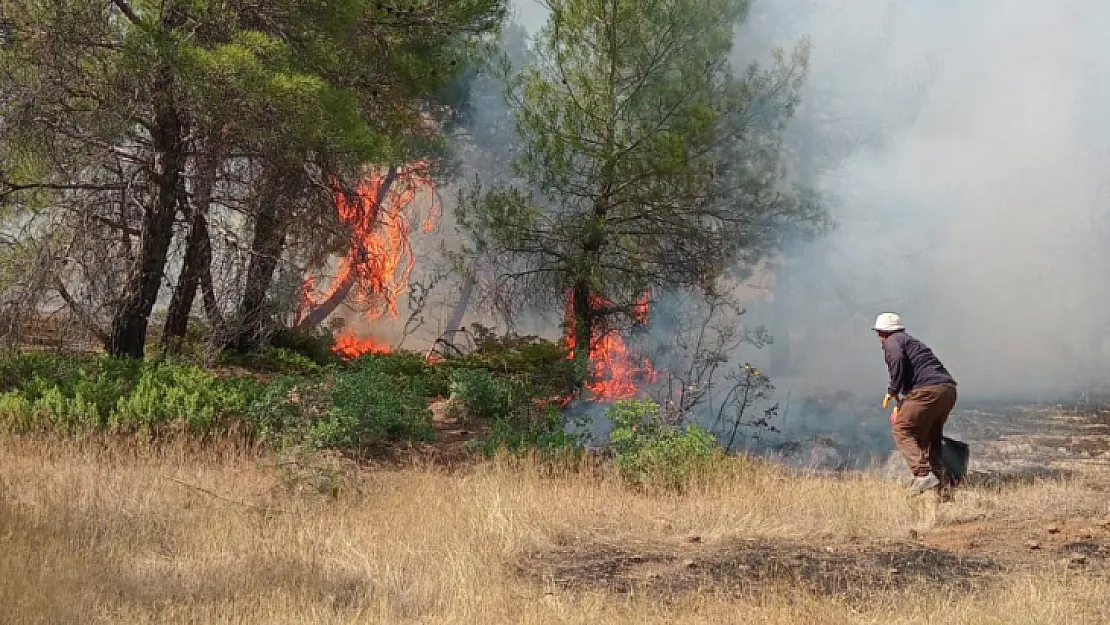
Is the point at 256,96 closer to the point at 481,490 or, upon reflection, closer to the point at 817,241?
the point at 481,490

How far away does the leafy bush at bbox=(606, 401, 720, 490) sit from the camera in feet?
27.6

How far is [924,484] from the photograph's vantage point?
8164 mm

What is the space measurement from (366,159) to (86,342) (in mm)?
4590

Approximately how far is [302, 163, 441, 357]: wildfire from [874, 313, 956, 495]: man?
6.23 m

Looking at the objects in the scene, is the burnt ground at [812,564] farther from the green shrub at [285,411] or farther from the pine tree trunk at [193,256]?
the pine tree trunk at [193,256]

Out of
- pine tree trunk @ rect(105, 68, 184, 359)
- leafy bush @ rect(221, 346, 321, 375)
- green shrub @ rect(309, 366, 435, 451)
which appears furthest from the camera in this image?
leafy bush @ rect(221, 346, 321, 375)

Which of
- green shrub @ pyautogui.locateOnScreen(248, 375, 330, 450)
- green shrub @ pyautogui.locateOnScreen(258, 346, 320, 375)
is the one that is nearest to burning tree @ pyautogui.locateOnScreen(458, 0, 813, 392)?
green shrub @ pyautogui.locateOnScreen(258, 346, 320, 375)

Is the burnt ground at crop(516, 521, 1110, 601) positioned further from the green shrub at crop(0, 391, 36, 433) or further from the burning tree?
the burning tree

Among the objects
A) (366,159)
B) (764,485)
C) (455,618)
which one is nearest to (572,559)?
(455,618)

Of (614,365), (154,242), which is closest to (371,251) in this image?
(154,242)

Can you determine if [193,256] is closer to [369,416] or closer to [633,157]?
[369,416]

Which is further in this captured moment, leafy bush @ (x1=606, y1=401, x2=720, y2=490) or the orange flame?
the orange flame

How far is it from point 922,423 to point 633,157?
5235 millimetres

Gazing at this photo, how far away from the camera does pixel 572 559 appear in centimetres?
603
